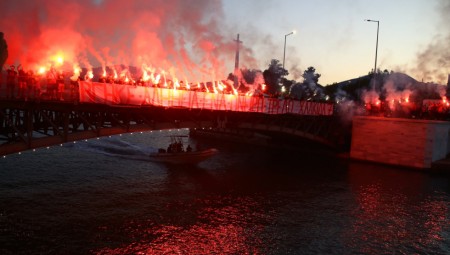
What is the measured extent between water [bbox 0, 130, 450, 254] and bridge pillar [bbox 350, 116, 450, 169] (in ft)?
9.23

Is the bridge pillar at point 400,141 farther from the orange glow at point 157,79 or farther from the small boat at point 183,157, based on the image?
the orange glow at point 157,79

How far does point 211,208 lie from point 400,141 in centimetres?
3367

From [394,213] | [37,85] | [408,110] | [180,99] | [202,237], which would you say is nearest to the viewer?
[202,237]

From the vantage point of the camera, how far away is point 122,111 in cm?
3350

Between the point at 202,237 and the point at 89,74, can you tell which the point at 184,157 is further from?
the point at 202,237

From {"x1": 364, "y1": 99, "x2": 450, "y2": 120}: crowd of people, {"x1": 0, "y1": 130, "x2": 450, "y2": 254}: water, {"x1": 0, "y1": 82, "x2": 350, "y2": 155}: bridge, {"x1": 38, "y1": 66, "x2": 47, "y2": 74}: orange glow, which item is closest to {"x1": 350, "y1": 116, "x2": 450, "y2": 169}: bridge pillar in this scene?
{"x1": 0, "y1": 130, "x2": 450, "y2": 254}: water

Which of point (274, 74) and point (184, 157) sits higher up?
point (274, 74)

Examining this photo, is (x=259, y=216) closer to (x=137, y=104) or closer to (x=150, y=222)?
(x=150, y=222)

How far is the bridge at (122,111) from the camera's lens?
28.6 meters

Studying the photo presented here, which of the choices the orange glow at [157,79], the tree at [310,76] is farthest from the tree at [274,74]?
the orange glow at [157,79]

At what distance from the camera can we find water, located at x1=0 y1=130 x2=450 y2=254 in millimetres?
22797

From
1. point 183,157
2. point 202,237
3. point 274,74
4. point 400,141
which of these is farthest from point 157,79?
point 274,74

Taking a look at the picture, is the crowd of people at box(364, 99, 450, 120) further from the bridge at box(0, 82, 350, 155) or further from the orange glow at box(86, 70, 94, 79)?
the orange glow at box(86, 70, 94, 79)

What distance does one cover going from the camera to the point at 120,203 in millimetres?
30141
